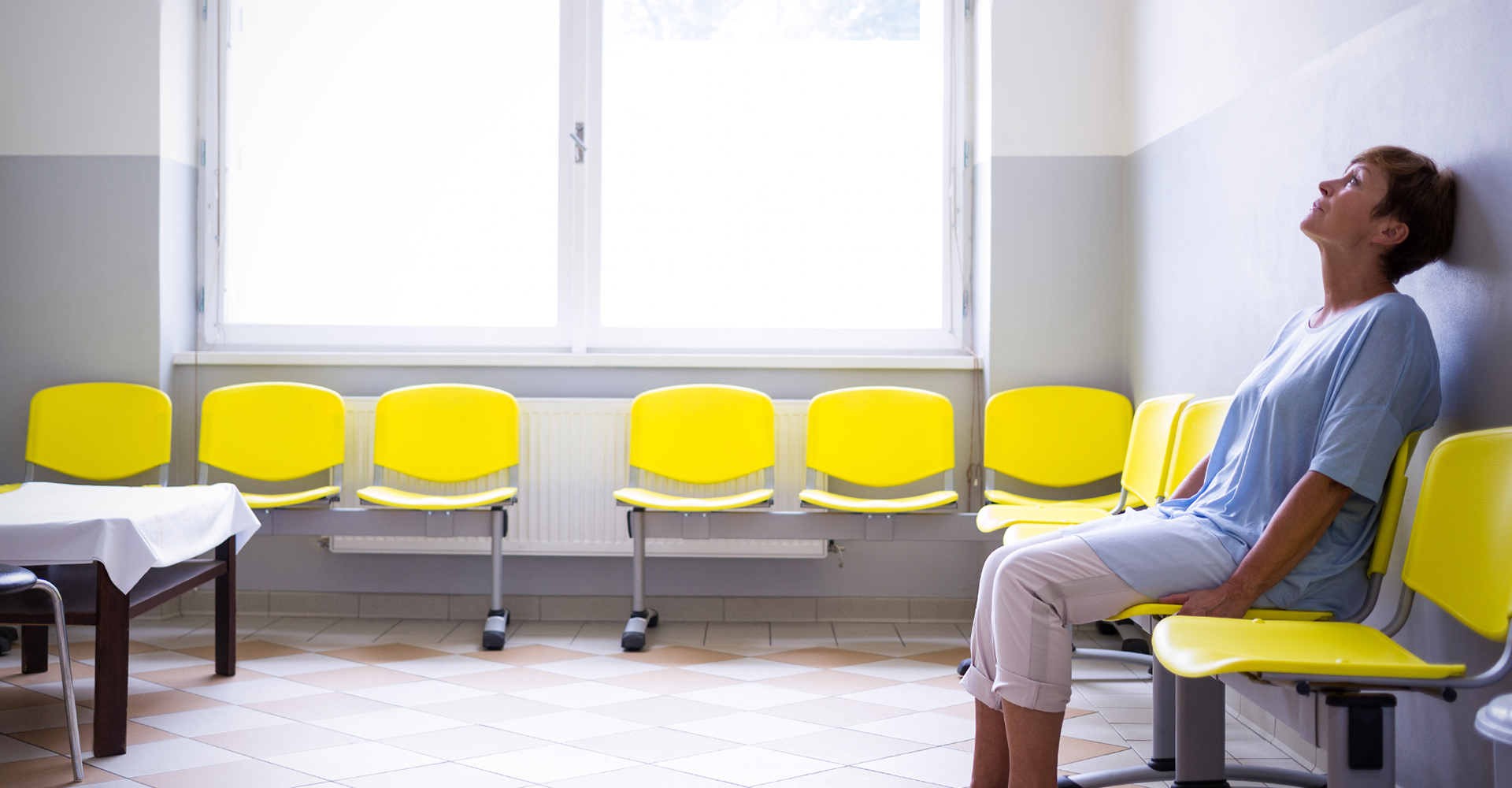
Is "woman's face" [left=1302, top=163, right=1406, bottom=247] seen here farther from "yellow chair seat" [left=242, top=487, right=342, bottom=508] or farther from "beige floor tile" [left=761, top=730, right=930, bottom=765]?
"yellow chair seat" [left=242, top=487, right=342, bottom=508]

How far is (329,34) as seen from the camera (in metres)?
4.06

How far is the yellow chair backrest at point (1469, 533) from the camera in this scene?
140cm

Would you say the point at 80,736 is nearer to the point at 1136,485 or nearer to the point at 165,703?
the point at 165,703

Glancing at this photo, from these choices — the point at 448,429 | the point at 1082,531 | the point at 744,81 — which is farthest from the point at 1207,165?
the point at 448,429

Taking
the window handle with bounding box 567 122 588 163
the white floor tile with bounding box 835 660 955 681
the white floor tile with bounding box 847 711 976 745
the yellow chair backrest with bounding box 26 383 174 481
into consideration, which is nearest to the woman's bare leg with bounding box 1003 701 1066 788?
the white floor tile with bounding box 847 711 976 745

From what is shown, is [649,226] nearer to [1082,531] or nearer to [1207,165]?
[1207,165]

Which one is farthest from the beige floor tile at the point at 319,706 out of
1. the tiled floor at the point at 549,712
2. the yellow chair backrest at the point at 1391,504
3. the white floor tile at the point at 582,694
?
the yellow chair backrest at the point at 1391,504

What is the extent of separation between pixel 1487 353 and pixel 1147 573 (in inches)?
27.6

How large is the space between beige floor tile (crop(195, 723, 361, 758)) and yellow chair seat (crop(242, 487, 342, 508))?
1.02 meters

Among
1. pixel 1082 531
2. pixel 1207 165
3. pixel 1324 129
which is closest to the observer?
pixel 1082 531

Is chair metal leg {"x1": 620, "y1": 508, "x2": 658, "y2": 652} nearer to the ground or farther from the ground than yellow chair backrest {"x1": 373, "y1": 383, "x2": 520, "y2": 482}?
nearer to the ground

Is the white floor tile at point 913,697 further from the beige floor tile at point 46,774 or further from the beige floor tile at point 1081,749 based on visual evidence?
the beige floor tile at point 46,774

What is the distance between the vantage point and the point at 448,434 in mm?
3660

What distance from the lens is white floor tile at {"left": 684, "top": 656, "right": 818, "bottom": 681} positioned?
304 centimetres
